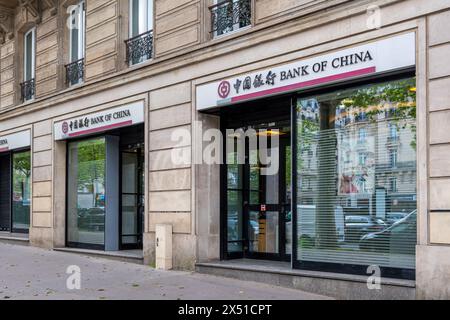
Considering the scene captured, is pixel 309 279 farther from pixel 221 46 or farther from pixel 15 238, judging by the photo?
pixel 15 238

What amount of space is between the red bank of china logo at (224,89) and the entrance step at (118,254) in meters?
3.71

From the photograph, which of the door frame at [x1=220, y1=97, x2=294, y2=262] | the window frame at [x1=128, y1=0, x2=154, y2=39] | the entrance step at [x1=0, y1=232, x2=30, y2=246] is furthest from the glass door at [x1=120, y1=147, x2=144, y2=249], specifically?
the entrance step at [x1=0, y1=232, x2=30, y2=246]

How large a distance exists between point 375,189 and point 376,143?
648mm

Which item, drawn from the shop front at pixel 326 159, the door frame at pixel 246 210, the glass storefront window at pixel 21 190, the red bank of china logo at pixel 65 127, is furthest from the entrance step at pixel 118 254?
the glass storefront window at pixel 21 190

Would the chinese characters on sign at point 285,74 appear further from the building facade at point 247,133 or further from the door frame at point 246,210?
the door frame at point 246,210

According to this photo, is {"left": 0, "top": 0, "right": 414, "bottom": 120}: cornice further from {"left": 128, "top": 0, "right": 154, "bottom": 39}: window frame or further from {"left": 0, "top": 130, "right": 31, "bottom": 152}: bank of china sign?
{"left": 0, "top": 130, "right": 31, "bottom": 152}: bank of china sign

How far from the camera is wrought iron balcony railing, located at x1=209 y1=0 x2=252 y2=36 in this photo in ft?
32.6

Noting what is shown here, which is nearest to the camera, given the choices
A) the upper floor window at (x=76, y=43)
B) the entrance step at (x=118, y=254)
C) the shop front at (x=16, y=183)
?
the entrance step at (x=118, y=254)

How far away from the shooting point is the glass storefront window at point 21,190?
54.4ft

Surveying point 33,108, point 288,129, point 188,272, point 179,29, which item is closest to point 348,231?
point 288,129

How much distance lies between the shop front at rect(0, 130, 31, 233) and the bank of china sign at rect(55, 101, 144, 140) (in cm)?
211

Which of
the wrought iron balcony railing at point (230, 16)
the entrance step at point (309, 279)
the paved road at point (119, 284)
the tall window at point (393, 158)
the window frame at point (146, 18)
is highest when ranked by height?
the window frame at point (146, 18)

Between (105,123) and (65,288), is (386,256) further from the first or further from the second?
(105,123)

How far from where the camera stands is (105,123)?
12.6m
